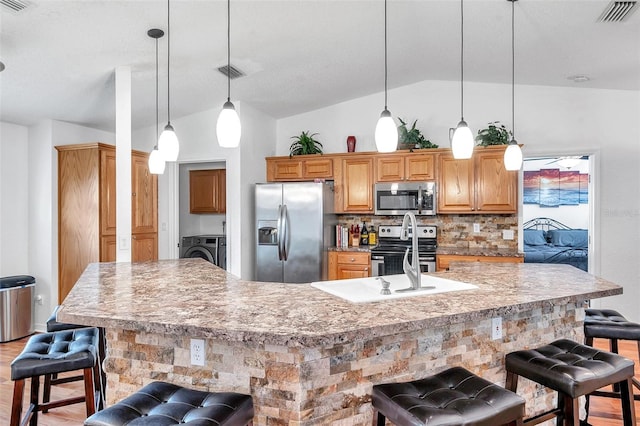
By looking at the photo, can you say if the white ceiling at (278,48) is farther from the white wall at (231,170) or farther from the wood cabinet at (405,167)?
the wood cabinet at (405,167)

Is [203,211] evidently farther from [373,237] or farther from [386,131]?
[386,131]

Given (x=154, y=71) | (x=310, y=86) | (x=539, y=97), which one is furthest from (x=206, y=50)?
(x=539, y=97)

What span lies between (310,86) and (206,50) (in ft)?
5.04

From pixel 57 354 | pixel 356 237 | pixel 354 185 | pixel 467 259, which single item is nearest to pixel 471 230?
pixel 467 259

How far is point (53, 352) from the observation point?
82.3 inches

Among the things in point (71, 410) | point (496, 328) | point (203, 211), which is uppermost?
point (203, 211)

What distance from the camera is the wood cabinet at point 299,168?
5117 millimetres

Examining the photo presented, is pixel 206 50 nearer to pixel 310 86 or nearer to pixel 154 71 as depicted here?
pixel 154 71

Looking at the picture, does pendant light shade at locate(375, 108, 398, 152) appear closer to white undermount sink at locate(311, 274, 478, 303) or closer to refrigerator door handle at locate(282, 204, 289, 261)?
white undermount sink at locate(311, 274, 478, 303)

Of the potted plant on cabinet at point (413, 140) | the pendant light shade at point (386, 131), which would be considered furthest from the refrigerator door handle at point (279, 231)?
the pendant light shade at point (386, 131)

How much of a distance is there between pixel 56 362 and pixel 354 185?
12.1ft

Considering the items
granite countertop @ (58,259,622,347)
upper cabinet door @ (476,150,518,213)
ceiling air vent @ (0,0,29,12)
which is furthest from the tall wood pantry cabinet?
upper cabinet door @ (476,150,518,213)

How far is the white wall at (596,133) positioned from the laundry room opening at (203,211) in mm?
3077

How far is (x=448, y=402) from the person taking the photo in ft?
4.55
